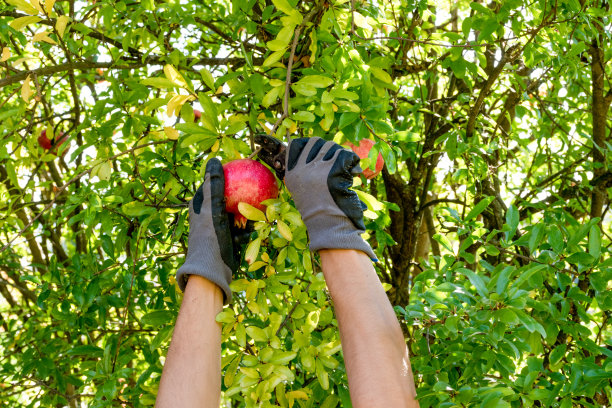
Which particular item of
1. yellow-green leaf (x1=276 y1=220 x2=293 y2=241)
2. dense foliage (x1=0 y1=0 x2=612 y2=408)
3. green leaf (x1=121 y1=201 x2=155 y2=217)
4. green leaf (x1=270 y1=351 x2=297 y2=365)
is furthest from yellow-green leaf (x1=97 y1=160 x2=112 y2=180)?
green leaf (x1=270 y1=351 x2=297 y2=365)

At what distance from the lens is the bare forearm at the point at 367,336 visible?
1.40m

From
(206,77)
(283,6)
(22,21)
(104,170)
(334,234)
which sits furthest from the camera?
(104,170)

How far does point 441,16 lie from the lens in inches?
178

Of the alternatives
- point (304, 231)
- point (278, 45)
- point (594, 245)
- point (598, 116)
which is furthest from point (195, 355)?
point (598, 116)

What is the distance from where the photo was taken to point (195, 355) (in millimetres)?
1540

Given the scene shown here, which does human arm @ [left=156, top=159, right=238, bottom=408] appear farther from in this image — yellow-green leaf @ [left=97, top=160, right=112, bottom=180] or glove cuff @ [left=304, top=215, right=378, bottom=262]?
yellow-green leaf @ [left=97, top=160, right=112, bottom=180]

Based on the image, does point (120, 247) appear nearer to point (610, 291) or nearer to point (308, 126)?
point (308, 126)

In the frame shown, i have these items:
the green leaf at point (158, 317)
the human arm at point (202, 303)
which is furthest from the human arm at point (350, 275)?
the green leaf at point (158, 317)

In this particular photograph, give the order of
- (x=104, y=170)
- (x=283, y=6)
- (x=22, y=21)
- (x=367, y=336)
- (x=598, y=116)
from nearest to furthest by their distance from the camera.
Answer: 1. (x=367, y=336)
2. (x=283, y=6)
3. (x=22, y=21)
4. (x=104, y=170)
5. (x=598, y=116)

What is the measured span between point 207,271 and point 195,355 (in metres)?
0.22

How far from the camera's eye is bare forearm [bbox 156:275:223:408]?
1501 mm

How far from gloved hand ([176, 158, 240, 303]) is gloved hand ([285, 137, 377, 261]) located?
0.69ft

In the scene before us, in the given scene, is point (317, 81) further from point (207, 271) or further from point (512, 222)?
point (512, 222)

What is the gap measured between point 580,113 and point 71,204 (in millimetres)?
2794
